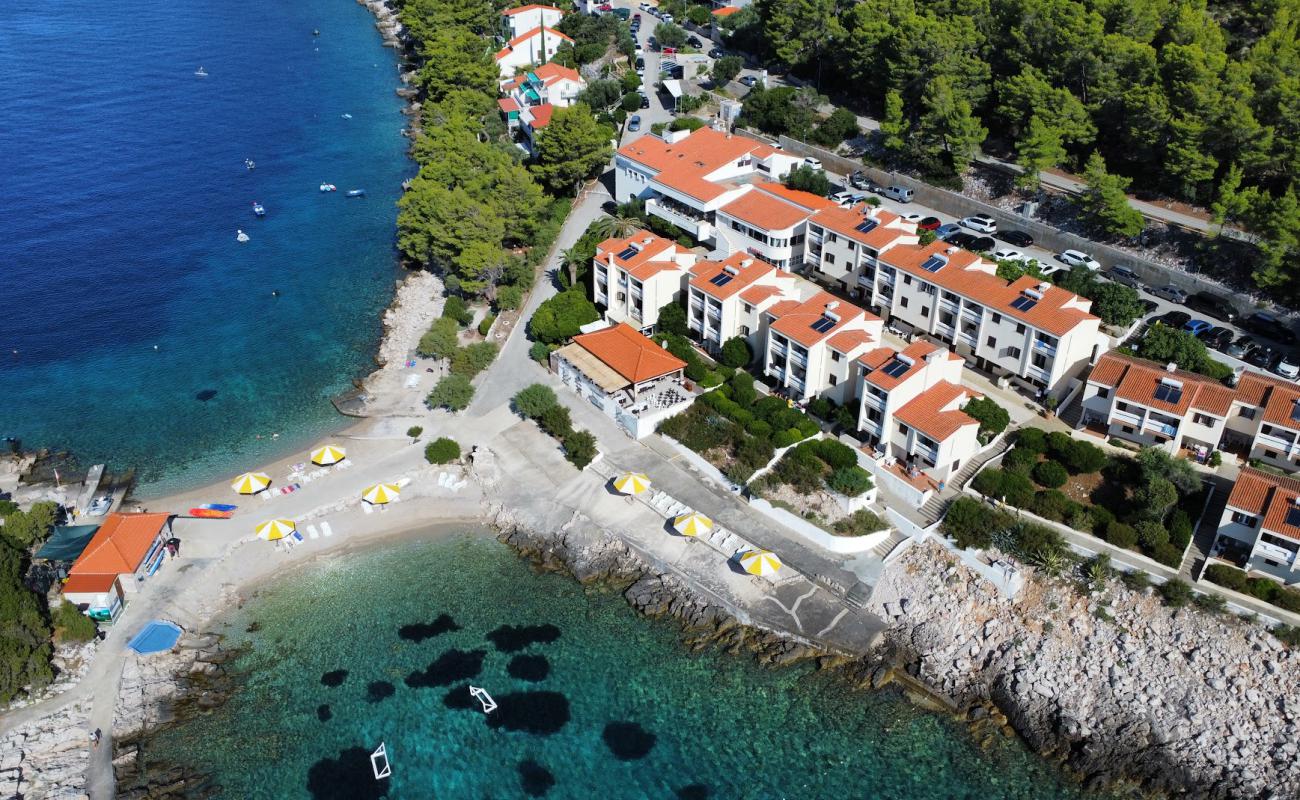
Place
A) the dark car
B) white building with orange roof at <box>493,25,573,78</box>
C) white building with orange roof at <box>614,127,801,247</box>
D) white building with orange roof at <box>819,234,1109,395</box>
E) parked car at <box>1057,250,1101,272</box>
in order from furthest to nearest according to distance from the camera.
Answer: white building with orange roof at <box>493,25,573,78</box>
white building with orange roof at <box>614,127,801,247</box>
the dark car
parked car at <box>1057,250,1101,272</box>
white building with orange roof at <box>819,234,1109,395</box>

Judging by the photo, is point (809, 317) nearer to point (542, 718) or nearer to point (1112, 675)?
point (1112, 675)

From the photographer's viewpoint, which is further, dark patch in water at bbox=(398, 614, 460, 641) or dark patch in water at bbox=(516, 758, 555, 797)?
dark patch in water at bbox=(398, 614, 460, 641)

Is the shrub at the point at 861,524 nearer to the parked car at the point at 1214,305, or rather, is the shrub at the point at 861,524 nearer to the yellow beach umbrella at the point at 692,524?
the yellow beach umbrella at the point at 692,524

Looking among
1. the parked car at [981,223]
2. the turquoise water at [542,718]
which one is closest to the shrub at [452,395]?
the turquoise water at [542,718]

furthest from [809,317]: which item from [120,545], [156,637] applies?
[120,545]

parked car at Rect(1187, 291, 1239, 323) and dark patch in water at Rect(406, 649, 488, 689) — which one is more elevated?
parked car at Rect(1187, 291, 1239, 323)

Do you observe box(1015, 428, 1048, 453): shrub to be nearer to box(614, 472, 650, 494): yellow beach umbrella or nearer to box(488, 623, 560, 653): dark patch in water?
box(614, 472, 650, 494): yellow beach umbrella

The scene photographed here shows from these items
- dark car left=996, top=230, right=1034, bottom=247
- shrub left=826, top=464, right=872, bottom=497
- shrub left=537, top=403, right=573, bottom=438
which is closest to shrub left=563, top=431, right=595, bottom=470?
shrub left=537, top=403, right=573, bottom=438
